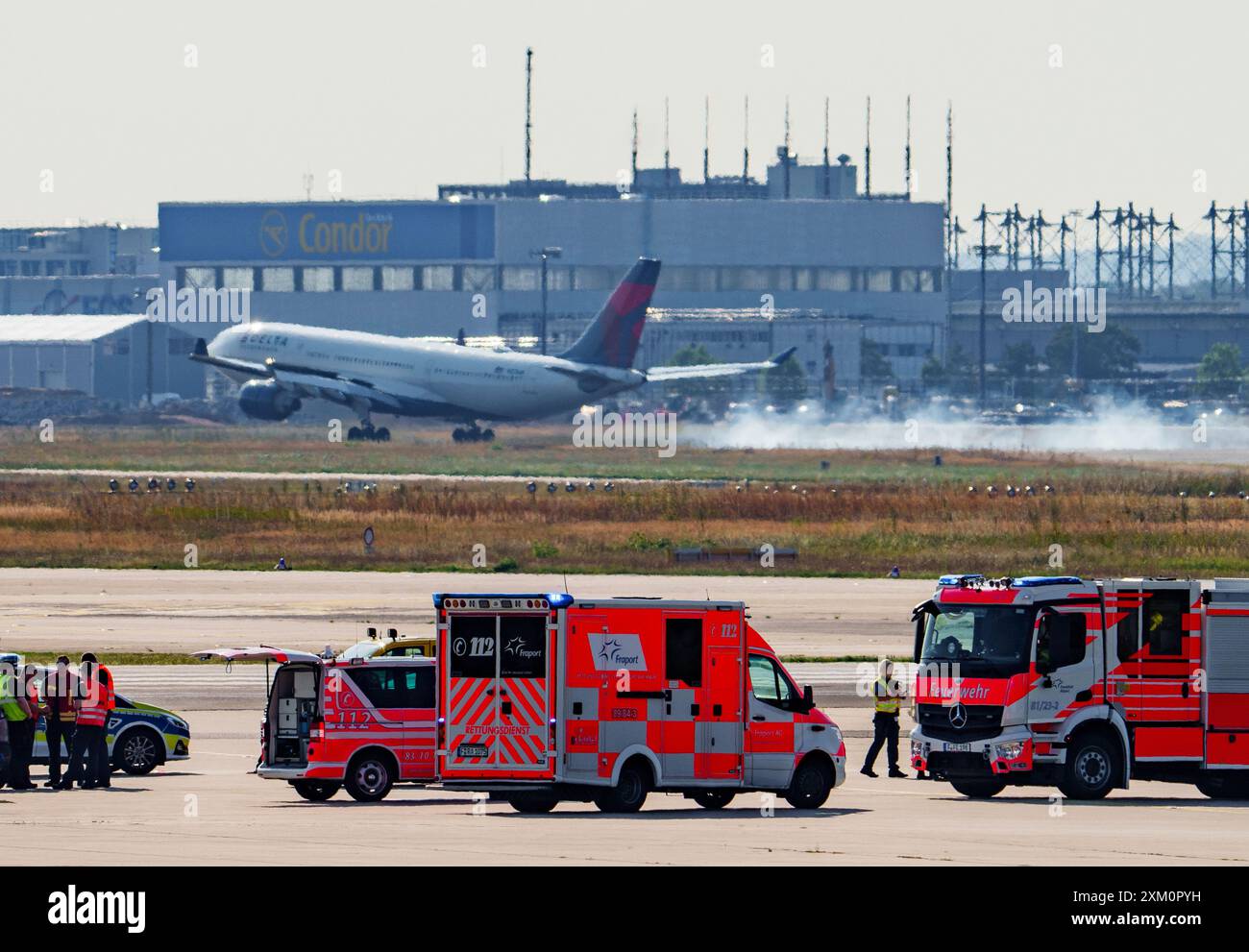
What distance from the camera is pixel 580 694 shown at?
2669 centimetres

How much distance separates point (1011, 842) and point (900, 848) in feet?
4.70

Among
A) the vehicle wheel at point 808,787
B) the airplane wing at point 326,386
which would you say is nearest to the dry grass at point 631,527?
the vehicle wheel at point 808,787

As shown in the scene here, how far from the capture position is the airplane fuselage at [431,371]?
12538cm

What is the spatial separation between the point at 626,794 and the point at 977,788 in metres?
5.70

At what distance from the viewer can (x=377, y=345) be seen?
129 meters

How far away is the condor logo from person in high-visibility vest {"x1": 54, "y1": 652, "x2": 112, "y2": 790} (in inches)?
303

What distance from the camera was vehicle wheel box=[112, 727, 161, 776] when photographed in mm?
31844

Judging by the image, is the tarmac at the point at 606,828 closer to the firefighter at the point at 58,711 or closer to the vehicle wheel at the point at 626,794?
the vehicle wheel at the point at 626,794

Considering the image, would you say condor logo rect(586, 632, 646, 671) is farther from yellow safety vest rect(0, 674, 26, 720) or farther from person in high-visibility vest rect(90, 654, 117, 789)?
yellow safety vest rect(0, 674, 26, 720)

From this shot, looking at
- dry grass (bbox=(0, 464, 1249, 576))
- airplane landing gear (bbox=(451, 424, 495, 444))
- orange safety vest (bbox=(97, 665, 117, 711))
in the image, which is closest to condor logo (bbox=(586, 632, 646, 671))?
orange safety vest (bbox=(97, 665, 117, 711))

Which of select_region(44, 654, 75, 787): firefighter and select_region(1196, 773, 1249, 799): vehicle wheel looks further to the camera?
select_region(1196, 773, 1249, 799): vehicle wheel

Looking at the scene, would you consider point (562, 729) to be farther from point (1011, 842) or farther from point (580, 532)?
point (580, 532)

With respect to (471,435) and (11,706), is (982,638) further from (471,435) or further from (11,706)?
(471,435)
